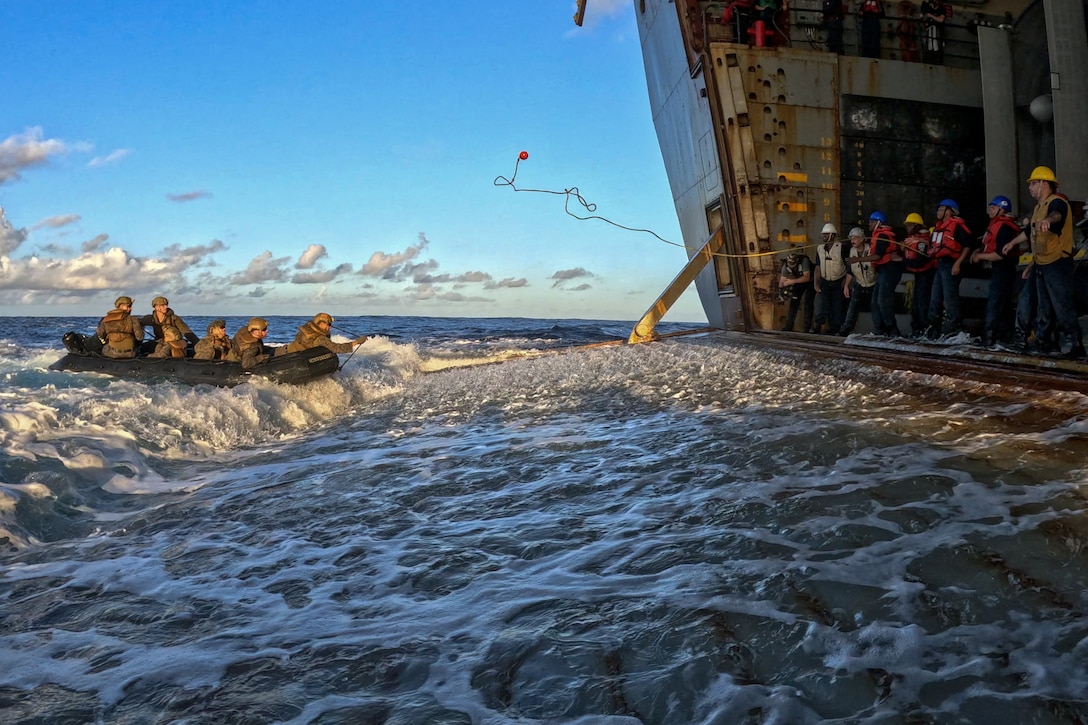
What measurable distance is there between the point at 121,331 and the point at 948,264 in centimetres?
1216

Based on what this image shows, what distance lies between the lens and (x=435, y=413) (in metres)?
8.91

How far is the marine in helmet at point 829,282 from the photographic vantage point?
40.8 ft

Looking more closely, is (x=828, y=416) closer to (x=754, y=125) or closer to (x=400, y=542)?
(x=400, y=542)

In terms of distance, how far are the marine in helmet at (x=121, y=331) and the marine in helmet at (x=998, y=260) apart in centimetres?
1210

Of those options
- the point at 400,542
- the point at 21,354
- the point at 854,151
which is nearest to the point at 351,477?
the point at 400,542

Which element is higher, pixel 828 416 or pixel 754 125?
pixel 754 125

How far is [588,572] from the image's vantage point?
330 cm

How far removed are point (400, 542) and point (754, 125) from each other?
11275 millimetres

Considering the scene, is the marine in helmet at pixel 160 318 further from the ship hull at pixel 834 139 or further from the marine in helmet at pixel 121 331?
the ship hull at pixel 834 139

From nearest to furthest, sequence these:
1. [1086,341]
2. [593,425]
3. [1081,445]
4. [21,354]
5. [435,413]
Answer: [1081,445], [593,425], [435,413], [1086,341], [21,354]

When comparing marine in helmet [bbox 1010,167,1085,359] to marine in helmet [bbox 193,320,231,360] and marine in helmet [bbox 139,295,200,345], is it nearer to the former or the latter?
marine in helmet [bbox 193,320,231,360]

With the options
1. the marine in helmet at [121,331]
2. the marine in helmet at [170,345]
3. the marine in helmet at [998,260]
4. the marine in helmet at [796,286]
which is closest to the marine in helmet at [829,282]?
the marine in helmet at [796,286]

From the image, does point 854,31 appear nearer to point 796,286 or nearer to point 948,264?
point 796,286

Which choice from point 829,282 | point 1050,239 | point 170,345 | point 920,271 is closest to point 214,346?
point 170,345
